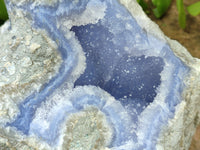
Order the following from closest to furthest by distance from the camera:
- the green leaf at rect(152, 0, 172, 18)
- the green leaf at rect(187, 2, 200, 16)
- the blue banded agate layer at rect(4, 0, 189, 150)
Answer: the blue banded agate layer at rect(4, 0, 189, 150), the green leaf at rect(187, 2, 200, 16), the green leaf at rect(152, 0, 172, 18)

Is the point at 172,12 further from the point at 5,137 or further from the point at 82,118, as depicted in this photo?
the point at 5,137

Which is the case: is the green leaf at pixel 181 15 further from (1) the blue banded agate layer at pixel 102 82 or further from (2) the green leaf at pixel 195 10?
(1) the blue banded agate layer at pixel 102 82

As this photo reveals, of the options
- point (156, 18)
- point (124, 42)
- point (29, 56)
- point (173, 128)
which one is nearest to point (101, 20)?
point (124, 42)

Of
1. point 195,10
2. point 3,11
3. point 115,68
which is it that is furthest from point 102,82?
point 3,11

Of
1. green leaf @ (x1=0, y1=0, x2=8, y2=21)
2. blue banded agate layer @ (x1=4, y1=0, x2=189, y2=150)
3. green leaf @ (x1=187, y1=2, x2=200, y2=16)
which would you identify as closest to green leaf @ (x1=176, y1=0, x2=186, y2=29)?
green leaf @ (x1=187, y1=2, x2=200, y2=16)

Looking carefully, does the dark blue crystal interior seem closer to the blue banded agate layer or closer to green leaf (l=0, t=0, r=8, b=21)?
the blue banded agate layer

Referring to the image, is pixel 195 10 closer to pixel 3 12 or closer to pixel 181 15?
pixel 181 15

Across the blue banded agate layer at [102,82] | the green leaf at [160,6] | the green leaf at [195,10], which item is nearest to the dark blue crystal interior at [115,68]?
the blue banded agate layer at [102,82]
